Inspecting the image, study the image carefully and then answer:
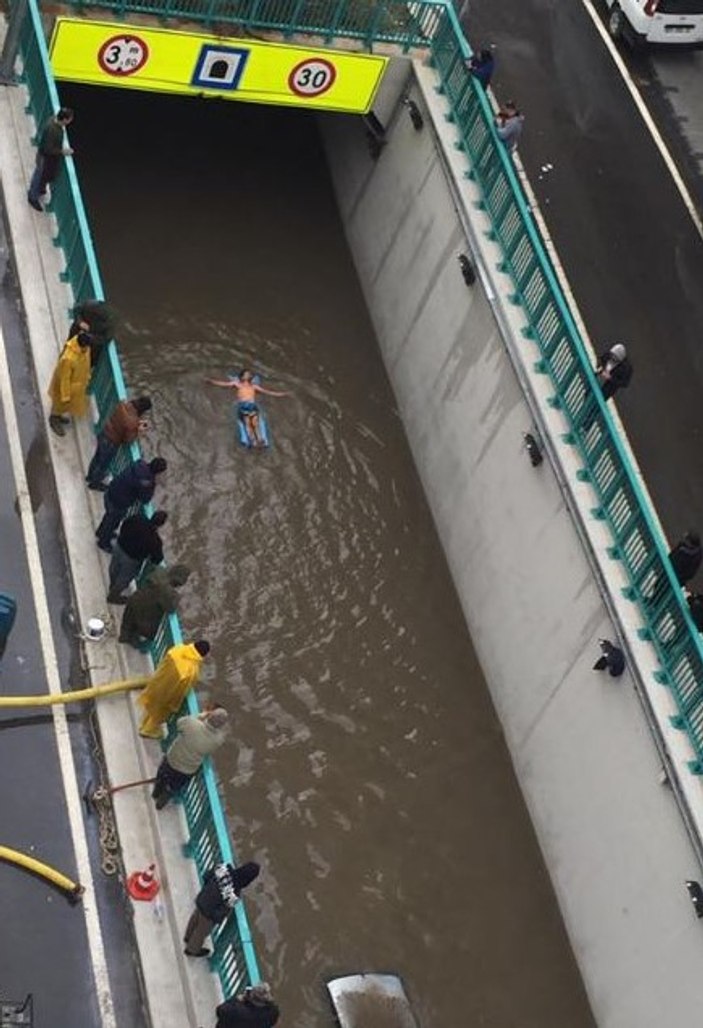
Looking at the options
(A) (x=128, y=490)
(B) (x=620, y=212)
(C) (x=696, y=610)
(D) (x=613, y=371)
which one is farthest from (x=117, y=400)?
(B) (x=620, y=212)

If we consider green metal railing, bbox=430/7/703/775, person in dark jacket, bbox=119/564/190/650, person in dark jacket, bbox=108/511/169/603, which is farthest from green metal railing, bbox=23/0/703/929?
person in dark jacket, bbox=119/564/190/650

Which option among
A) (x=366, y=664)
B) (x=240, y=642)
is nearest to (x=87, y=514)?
(x=240, y=642)

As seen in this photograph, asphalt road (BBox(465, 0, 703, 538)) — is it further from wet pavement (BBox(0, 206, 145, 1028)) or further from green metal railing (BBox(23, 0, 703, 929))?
wet pavement (BBox(0, 206, 145, 1028))

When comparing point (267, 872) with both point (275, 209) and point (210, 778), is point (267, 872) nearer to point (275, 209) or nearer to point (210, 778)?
point (210, 778)

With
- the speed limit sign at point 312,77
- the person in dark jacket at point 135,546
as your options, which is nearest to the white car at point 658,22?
the speed limit sign at point 312,77

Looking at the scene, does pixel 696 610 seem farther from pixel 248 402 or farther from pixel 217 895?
pixel 248 402
